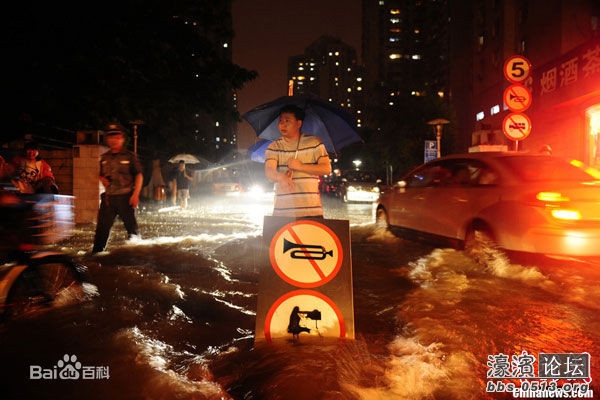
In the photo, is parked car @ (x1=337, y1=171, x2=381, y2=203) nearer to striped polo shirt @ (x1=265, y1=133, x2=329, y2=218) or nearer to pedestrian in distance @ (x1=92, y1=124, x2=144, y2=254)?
pedestrian in distance @ (x1=92, y1=124, x2=144, y2=254)

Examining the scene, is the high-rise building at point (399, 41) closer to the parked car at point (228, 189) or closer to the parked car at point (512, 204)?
the parked car at point (228, 189)

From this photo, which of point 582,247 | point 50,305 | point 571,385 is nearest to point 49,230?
point 50,305

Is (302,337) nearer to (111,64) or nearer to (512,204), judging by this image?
(512,204)

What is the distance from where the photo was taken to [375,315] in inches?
178

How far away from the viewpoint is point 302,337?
3.50m

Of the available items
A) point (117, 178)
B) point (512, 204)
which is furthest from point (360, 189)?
point (117, 178)

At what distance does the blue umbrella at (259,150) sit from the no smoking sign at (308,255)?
102 inches

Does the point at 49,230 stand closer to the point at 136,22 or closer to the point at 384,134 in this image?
the point at 136,22

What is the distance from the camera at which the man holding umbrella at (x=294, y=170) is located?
4422 mm

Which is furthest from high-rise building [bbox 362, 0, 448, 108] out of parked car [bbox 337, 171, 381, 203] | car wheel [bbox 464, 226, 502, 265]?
car wheel [bbox 464, 226, 502, 265]

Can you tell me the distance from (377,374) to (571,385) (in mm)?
1278

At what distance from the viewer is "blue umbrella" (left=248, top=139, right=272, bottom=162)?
5.94m

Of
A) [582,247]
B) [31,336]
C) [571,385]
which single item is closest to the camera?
[571,385]

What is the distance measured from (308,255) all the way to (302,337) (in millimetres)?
629
